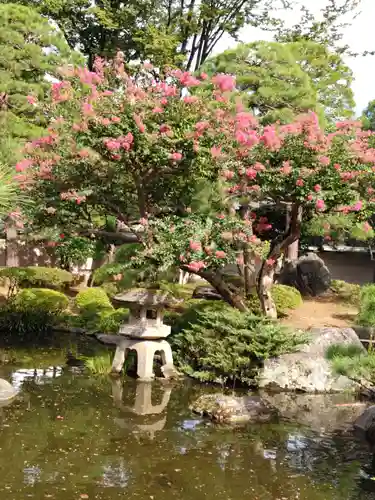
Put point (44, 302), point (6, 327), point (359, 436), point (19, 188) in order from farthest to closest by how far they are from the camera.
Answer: point (44, 302), point (6, 327), point (19, 188), point (359, 436)

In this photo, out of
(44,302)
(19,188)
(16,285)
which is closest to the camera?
(19,188)

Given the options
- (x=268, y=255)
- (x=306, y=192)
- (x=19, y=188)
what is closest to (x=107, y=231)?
(x=19, y=188)

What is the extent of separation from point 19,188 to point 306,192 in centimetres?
570

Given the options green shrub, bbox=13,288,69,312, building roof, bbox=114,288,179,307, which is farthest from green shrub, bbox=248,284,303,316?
green shrub, bbox=13,288,69,312

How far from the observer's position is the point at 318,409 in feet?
32.7

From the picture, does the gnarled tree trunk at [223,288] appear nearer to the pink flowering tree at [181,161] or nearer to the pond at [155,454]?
the pink flowering tree at [181,161]

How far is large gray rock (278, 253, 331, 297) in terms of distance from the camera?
20609mm

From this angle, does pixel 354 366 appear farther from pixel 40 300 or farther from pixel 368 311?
pixel 40 300

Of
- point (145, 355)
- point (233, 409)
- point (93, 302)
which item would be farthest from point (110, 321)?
point (233, 409)

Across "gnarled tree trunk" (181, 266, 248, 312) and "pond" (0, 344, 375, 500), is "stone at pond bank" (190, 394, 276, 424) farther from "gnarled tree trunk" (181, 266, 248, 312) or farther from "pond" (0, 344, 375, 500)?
"gnarled tree trunk" (181, 266, 248, 312)

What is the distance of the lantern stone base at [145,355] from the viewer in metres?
11.1

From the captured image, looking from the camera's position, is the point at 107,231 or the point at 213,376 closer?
the point at 213,376

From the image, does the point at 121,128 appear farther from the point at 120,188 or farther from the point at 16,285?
the point at 16,285

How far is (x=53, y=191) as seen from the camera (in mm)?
11680
